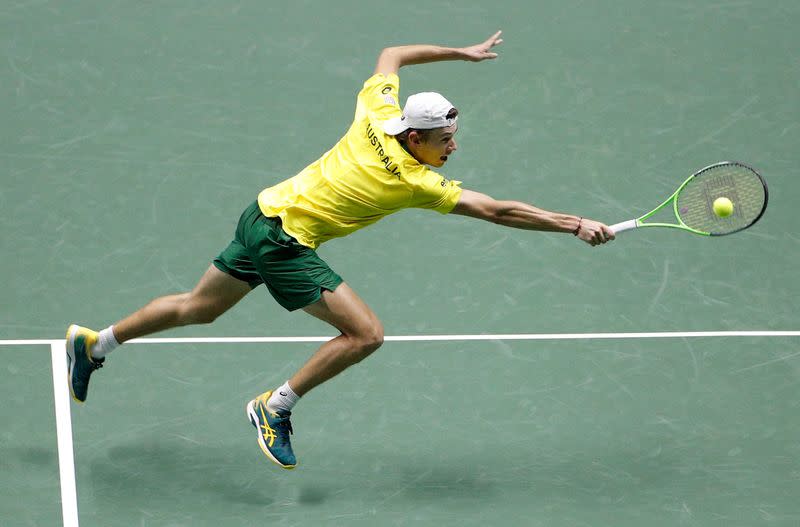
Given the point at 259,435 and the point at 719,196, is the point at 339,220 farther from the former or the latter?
the point at 719,196

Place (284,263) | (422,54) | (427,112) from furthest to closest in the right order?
(422,54), (284,263), (427,112)

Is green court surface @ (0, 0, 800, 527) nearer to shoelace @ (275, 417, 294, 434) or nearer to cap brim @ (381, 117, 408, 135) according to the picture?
shoelace @ (275, 417, 294, 434)

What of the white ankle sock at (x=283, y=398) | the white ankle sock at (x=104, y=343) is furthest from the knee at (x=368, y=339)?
the white ankle sock at (x=104, y=343)

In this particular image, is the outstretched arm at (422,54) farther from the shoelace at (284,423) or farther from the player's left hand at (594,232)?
the shoelace at (284,423)

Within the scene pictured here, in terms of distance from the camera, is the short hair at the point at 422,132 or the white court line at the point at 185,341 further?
the white court line at the point at 185,341

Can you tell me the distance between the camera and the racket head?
744 centimetres

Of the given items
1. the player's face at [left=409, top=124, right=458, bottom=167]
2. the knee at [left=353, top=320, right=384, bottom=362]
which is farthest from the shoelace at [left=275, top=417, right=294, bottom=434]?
the player's face at [left=409, top=124, right=458, bottom=167]

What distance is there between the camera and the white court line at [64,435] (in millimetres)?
7305

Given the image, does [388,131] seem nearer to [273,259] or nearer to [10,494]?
[273,259]

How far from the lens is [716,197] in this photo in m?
7.55

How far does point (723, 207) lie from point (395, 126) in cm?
171

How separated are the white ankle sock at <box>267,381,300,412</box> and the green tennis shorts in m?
0.42

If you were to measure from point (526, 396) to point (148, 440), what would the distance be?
202 centimetres

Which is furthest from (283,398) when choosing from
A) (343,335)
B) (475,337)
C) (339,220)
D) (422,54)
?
(422,54)
